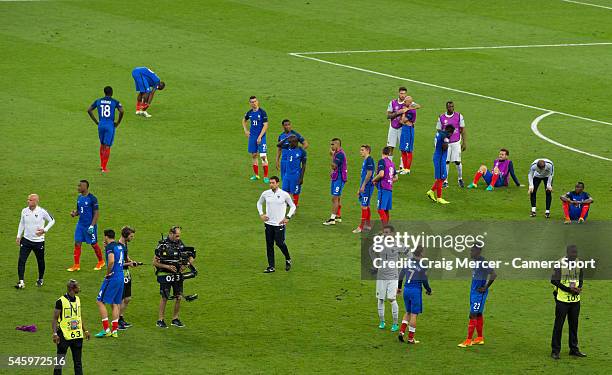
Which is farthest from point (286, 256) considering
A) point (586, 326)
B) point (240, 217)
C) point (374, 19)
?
point (374, 19)

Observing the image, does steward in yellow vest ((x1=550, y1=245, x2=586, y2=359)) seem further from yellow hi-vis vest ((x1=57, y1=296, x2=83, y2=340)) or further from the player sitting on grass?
yellow hi-vis vest ((x1=57, y1=296, x2=83, y2=340))

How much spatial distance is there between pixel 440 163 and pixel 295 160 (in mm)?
3894

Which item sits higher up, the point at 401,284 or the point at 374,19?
the point at 374,19

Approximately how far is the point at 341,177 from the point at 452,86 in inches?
608

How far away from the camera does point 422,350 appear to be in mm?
22969

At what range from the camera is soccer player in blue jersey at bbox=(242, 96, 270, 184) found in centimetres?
3338

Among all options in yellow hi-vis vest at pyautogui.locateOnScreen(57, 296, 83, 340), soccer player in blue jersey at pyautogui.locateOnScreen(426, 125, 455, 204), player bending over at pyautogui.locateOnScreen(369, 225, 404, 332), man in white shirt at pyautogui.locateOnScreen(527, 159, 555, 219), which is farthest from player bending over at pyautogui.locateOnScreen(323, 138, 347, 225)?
yellow hi-vis vest at pyautogui.locateOnScreen(57, 296, 83, 340)

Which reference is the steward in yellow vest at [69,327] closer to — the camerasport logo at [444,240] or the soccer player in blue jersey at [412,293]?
the soccer player in blue jersey at [412,293]

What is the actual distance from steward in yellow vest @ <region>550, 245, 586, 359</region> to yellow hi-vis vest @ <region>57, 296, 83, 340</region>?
8584 mm

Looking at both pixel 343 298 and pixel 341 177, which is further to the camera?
pixel 341 177

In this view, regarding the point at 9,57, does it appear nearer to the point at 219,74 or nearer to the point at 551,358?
the point at 219,74

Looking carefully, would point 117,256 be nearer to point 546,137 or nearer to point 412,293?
point 412,293

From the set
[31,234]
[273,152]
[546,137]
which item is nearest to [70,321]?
[31,234]

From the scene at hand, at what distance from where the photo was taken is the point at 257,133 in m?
33.7
